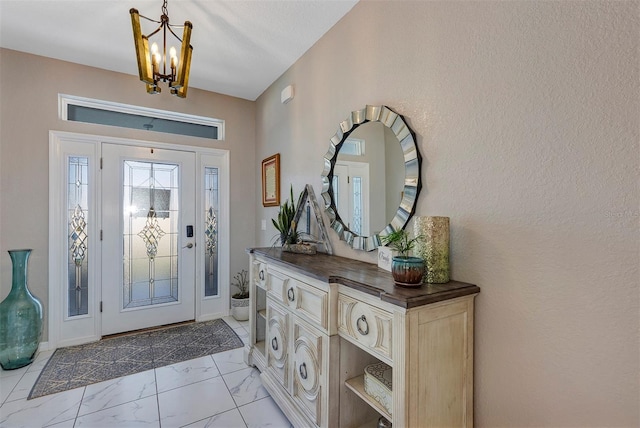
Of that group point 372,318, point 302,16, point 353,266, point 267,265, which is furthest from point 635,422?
point 302,16

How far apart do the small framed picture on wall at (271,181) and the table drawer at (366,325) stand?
185 cm

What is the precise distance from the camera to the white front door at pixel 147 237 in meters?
2.95

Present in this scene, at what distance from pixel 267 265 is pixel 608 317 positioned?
1.72 meters

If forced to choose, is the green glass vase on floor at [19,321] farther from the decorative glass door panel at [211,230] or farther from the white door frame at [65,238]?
the decorative glass door panel at [211,230]

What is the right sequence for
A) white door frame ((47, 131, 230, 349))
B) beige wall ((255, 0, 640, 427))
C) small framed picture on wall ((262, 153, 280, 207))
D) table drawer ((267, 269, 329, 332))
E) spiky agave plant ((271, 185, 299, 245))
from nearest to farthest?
beige wall ((255, 0, 640, 427)) → table drawer ((267, 269, 329, 332)) → spiky agave plant ((271, 185, 299, 245)) → white door frame ((47, 131, 230, 349)) → small framed picture on wall ((262, 153, 280, 207))

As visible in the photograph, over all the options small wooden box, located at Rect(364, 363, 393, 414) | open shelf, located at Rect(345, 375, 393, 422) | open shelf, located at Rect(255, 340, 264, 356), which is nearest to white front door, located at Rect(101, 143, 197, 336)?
open shelf, located at Rect(255, 340, 264, 356)

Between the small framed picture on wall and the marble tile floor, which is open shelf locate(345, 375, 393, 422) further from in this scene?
the small framed picture on wall

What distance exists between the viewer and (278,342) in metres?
1.91

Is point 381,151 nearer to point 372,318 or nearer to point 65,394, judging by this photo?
point 372,318

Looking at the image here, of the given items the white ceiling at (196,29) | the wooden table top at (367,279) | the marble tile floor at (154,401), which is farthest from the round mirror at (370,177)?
the marble tile floor at (154,401)

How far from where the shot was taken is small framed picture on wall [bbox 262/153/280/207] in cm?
306

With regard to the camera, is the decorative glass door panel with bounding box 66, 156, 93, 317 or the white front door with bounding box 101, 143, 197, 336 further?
the white front door with bounding box 101, 143, 197, 336

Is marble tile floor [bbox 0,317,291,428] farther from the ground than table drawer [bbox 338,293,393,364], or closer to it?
closer to it

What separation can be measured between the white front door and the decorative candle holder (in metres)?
2.78
